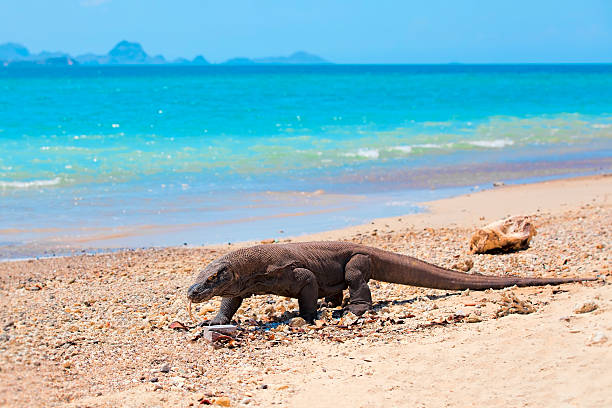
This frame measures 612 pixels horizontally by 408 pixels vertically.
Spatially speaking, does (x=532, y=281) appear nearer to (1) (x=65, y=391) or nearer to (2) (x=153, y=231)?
(1) (x=65, y=391)

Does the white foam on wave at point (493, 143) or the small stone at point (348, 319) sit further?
the white foam on wave at point (493, 143)

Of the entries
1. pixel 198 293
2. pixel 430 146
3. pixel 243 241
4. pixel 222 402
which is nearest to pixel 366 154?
pixel 430 146

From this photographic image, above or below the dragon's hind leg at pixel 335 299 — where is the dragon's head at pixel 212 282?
above

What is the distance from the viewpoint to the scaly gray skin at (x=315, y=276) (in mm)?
6871

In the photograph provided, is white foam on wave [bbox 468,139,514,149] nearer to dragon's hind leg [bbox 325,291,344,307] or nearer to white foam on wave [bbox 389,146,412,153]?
white foam on wave [bbox 389,146,412,153]

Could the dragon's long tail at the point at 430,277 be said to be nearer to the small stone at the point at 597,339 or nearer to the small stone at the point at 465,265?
the small stone at the point at 465,265

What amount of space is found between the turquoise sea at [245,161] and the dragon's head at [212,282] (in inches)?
259

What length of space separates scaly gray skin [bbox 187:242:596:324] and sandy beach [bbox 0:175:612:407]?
19cm

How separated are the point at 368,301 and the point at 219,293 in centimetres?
168

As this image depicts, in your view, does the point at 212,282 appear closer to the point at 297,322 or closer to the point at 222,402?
the point at 297,322

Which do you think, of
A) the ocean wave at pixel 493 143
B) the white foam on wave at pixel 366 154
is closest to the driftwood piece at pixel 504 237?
the white foam on wave at pixel 366 154

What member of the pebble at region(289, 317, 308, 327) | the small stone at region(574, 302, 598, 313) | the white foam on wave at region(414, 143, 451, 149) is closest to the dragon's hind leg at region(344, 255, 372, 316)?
the pebble at region(289, 317, 308, 327)

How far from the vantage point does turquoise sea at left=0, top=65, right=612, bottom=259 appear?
602 inches

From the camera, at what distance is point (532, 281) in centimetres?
783
